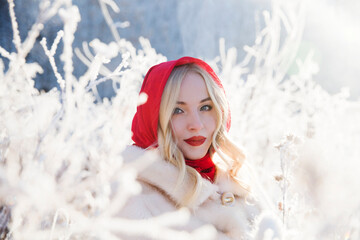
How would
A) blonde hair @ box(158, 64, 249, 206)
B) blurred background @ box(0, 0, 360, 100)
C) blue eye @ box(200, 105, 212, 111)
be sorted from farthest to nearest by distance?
1. blurred background @ box(0, 0, 360, 100)
2. blue eye @ box(200, 105, 212, 111)
3. blonde hair @ box(158, 64, 249, 206)

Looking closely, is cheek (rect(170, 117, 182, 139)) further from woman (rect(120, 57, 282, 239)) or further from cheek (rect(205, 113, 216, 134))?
cheek (rect(205, 113, 216, 134))

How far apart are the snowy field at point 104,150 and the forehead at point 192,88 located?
21cm

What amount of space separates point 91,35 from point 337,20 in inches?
288

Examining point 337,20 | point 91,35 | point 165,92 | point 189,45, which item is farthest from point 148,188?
point 337,20

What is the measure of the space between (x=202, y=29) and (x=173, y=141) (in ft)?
22.9

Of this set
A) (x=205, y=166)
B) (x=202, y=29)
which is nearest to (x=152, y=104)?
(x=205, y=166)

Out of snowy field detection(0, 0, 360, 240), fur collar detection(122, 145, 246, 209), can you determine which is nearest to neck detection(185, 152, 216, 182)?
fur collar detection(122, 145, 246, 209)

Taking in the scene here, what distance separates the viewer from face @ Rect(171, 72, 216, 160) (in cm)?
129

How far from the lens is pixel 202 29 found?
7.94 meters

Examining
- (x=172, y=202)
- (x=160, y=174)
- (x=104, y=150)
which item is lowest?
(x=172, y=202)

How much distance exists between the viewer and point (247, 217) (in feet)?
4.52

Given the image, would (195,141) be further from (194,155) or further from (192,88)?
(192,88)

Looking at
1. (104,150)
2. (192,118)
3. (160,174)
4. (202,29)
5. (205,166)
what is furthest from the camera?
(202,29)

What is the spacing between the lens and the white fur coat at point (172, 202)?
1.12 m
